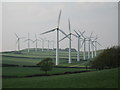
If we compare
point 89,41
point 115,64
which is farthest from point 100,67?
point 89,41

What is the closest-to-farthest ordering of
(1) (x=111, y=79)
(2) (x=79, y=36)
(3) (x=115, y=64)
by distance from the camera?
(1) (x=111, y=79)
(3) (x=115, y=64)
(2) (x=79, y=36)

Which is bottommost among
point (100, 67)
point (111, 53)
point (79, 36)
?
point (100, 67)

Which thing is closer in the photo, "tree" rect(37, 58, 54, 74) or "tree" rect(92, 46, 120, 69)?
"tree" rect(37, 58, 54, 74)

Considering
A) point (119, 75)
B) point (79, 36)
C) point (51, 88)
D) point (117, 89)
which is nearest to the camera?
point (117, 89)

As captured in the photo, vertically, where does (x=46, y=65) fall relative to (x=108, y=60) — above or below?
below

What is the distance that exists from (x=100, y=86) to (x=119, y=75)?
800 centimetres

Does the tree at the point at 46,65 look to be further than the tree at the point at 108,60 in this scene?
No

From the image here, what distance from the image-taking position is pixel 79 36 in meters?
124

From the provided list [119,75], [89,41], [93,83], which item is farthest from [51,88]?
[89,41]

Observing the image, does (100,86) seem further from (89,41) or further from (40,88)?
(89,41)

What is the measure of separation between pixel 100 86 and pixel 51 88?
25.9 ft

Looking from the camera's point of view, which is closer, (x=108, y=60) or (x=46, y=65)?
(x=46, y=65)

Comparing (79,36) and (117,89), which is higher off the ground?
(79,36)

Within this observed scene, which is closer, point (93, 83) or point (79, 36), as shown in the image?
point (93, 83)
